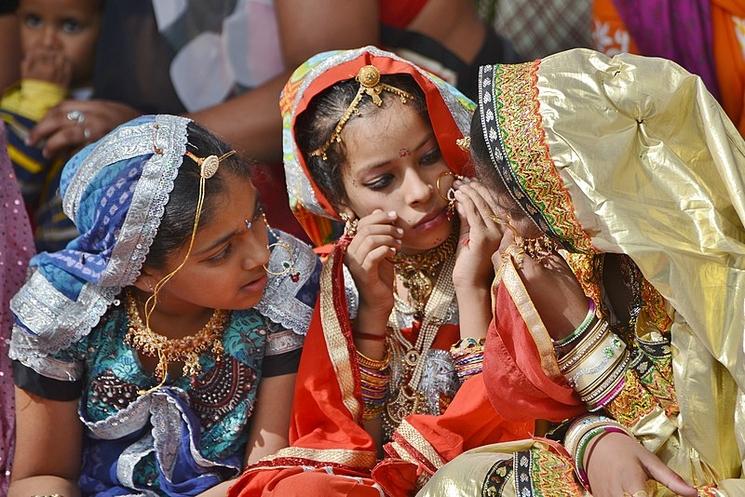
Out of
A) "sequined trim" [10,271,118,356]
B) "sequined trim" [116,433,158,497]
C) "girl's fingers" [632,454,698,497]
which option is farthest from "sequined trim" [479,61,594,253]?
"sequined trim" [116,433,158,497]

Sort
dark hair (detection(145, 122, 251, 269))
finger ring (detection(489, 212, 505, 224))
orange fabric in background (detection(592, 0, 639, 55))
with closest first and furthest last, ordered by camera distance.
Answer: finger ring (detection(489, 212, 505, 224)) < dark hair (detection(145, 122, 251, 269)) < orange fabric in background (detection(592, 0, 639, 55))

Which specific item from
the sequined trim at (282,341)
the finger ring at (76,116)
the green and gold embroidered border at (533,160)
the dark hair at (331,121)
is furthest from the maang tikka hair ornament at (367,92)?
the finger ring at (76,116)

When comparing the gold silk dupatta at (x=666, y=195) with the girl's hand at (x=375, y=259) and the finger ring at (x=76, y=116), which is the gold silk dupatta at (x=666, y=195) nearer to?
the girl's hand at (x=375, y=259)

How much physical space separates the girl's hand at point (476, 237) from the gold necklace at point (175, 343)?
0.63 metres

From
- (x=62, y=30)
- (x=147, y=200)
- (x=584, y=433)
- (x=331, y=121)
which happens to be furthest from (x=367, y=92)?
(x=62, y=30)

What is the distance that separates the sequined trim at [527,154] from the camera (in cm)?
237

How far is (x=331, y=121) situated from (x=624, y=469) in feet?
4.13

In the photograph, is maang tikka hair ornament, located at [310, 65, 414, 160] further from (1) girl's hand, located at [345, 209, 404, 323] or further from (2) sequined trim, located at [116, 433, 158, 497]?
(2) sequined trim, located at [116, 433, 158, 497]

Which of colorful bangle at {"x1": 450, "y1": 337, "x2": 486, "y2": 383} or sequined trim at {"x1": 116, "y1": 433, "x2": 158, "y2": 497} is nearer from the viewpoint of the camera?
colorful bangle at {"x1": 450, "y1": 337, "x2": 486, "y2": 383}

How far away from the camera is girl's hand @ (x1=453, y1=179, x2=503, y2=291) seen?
2.82m

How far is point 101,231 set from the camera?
2814 millimetres

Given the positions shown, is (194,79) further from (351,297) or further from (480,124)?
(480,124)

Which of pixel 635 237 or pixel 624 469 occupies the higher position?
pixel 635 237

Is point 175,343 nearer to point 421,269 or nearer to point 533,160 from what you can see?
point 421,269
